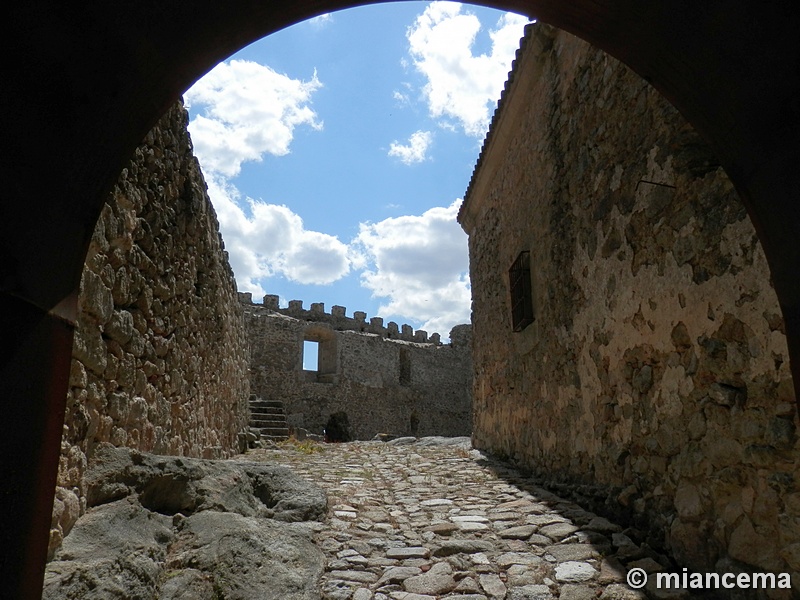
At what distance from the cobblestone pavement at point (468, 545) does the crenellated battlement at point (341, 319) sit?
15.6 m

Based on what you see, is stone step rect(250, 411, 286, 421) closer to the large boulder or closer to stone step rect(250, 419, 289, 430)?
stone step rect(250, 419, 289, 430)

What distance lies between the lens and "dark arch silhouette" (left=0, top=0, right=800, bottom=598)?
4.10 feet

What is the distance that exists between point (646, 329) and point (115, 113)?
10.6ft

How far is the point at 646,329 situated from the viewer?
12.2 ft

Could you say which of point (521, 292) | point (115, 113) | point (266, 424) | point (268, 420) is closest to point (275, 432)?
point (266, 424)

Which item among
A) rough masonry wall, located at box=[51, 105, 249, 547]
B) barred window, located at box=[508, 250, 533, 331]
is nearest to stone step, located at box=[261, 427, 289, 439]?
rough masonry wall, located at box=[51, 105, 249, 547]

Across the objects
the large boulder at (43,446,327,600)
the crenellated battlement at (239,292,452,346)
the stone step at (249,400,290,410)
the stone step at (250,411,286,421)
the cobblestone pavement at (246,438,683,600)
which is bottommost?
the cobblestone pavement at (246,438,683,600)

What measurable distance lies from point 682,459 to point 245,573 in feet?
7.60

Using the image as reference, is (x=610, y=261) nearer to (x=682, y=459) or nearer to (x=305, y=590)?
(x=682, y=459)

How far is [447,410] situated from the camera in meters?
24.0

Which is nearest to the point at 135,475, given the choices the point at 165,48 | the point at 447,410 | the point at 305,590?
the point at 305,590

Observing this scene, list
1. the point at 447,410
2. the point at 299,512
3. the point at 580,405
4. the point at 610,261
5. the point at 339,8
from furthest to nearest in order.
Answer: the point at 447,410 → the point at 580,405 → the point at 610,261 → the point at 299,512 → the point at 339,8

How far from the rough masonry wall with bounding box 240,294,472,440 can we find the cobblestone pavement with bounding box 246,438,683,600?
539 inches

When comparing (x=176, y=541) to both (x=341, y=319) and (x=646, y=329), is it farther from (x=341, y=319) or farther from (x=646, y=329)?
(x=341, y=319)
